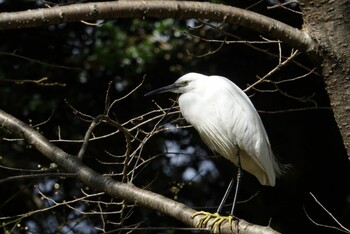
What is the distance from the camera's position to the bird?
10.8ft

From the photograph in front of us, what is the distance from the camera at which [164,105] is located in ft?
15.4

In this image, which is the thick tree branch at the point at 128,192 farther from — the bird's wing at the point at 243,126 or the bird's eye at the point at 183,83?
the bird's eye at the point at 183,83

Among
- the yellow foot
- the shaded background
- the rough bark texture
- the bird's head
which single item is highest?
the rough bark texture

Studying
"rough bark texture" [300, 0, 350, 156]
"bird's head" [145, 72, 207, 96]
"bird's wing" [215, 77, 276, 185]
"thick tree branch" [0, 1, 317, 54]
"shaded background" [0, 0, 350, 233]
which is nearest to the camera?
"thick tree branch" [0, 1, 317, 54]

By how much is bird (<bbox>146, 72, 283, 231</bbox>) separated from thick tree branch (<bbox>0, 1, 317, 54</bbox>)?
74 cm

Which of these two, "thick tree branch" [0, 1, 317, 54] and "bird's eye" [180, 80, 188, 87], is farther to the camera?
"bird's eye" [180, 80, 188, 87]

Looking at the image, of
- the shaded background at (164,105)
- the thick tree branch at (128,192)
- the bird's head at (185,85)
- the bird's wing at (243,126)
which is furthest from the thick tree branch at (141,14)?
the shaded background at (164,105)

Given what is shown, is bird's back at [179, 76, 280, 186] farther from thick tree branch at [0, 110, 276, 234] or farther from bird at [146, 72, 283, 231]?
thick tree branch at [0, 110, 276, 234]

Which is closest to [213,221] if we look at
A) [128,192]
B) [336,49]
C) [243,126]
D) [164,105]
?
[128,192]

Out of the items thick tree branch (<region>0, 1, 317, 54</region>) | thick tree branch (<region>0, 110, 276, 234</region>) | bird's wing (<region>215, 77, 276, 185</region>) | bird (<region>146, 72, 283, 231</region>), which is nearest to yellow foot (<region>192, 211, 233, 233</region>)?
thick tree branch (<region>0, 110, 276, 234</region>)

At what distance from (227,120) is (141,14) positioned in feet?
3.05

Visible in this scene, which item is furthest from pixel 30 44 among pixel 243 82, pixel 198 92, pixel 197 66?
pixel 198 92

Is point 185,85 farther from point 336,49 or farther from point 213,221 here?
point 336,49

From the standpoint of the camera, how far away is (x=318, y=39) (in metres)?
2.68
